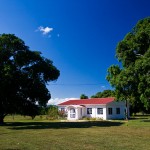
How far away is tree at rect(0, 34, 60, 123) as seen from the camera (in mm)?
41062

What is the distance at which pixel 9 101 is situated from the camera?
41.9m

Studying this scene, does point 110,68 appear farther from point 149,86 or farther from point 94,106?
A: point 94,106

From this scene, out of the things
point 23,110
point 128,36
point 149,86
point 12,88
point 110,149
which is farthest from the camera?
point 23,110

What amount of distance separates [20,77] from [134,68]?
18.4 meters

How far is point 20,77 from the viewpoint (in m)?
42.4

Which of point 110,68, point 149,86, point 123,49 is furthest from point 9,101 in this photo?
point 149,86

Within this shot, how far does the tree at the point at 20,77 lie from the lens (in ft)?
135

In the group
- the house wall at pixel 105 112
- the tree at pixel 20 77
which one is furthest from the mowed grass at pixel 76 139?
the house wall at pixel 105 112

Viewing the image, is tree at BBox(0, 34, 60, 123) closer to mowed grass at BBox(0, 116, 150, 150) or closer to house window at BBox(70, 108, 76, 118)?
mowed grass at BBox(0, 116, 150, 150)

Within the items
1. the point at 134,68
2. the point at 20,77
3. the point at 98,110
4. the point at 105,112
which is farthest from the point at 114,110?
the point at 134,68

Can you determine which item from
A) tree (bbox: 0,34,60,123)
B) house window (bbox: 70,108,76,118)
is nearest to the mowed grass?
tree (bbox: 0,34,60,123)

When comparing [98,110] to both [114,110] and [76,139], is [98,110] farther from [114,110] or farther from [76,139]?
[76,139]

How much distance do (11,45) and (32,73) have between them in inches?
210

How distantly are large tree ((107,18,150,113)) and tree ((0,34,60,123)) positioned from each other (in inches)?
514
